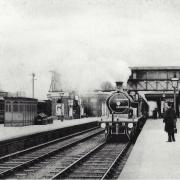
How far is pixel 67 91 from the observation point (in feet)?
155

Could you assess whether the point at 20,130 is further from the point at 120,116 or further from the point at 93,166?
the point at 93,166

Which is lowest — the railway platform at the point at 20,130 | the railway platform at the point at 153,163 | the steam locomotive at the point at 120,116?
the railway platform at the point at 153,163

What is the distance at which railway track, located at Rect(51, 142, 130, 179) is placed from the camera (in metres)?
9.94

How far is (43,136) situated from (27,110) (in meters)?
7.91

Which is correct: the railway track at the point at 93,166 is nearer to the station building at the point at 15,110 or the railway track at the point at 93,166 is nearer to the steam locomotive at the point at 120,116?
the steam locomotive at the point at 120,116

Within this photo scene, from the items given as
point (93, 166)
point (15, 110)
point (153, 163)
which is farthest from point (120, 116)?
point (15, 110)

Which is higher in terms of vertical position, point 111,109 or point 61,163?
point 111,109

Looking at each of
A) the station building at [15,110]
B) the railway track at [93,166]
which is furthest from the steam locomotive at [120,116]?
the station building at [15,110]

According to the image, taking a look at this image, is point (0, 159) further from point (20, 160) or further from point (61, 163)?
point (61, 163)

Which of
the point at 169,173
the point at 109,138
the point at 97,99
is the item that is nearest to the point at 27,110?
the point at 109,138

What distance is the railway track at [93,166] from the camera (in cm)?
994

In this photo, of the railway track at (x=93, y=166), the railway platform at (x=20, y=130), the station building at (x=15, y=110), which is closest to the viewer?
the railway track at (x=93, y=166)

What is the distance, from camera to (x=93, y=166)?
1172 centimetres

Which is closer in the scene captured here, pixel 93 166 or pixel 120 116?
pixel 93 166
